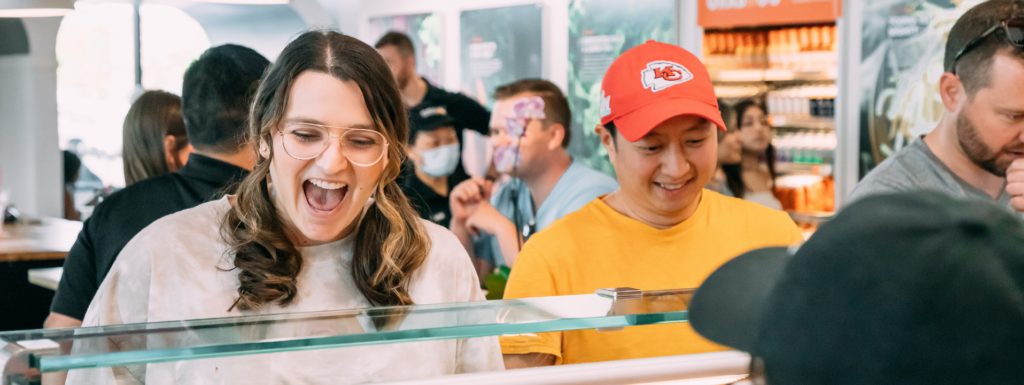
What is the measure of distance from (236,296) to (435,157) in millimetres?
4249

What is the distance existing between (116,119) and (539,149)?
682cm

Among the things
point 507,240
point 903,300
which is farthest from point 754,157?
point 903,300

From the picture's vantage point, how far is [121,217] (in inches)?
86.8

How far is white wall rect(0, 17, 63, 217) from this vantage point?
8258mm

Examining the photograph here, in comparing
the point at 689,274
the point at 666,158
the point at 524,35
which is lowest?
the point at 689,274

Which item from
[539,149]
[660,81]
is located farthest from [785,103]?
[660,81]

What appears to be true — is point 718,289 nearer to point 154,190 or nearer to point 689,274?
point 689,274

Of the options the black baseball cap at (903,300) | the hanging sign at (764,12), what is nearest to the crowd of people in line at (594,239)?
the black baseball cap at (903,300)

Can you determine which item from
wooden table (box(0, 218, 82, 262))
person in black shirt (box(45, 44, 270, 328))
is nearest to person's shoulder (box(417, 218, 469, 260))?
person in black shirt (box(45, 44, 270, 328))

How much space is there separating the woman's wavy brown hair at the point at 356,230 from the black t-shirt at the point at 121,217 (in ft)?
2.27

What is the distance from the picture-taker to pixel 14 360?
0.81m

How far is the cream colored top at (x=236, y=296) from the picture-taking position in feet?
3.50

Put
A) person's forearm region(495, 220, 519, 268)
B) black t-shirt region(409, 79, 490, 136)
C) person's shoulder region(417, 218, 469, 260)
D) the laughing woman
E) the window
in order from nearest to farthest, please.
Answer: the laughing woman, person's shoulder region(417, 218, 469, 260), person's forearm region(495, 220, 519, 268), black t-shirt region(409, 79, 490, 136), the window

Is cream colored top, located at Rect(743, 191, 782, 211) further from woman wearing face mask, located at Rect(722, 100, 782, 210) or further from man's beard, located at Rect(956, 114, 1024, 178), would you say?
man's beard, located at Rect(956, 114, 1024, 178)
